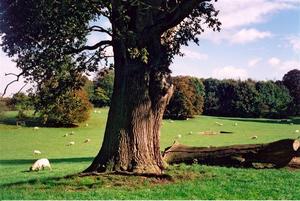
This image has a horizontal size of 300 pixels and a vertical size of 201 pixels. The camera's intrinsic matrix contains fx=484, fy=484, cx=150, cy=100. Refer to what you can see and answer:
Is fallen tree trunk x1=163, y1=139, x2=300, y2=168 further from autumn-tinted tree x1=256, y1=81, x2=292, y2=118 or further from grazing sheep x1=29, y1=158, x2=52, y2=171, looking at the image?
autumn-tinted tree x1=256, y1=81, x2=292, y2=118

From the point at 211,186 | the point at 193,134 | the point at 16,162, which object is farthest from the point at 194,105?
the point at 211,186

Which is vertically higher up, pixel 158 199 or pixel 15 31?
pixel 15 31

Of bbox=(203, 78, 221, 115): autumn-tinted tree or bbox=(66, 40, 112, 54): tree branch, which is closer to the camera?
bbox=(66, 40, 112, 54): tree branch

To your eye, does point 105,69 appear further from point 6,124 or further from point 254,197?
point 6,124

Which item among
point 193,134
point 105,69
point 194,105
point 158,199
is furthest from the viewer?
point 194,105

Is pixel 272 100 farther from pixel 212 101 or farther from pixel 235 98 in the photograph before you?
Result: pixel 212 101

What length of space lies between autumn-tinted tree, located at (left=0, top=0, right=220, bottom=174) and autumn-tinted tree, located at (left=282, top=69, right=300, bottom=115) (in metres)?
60.9

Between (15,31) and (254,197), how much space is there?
7851 millimetres

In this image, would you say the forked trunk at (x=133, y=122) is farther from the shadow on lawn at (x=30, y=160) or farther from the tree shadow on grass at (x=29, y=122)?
the tree shadow on grass at (x=29, y=122)

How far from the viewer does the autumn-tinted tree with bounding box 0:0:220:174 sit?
13.0 metres

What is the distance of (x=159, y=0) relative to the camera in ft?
44.9

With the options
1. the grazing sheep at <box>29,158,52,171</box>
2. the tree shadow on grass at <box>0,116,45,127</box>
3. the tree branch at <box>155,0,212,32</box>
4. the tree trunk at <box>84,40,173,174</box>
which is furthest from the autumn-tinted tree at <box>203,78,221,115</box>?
the tree branch at <box>155,0,212,32</box>

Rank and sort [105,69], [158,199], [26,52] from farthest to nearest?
[105,69] < [26,52] < [158,199]

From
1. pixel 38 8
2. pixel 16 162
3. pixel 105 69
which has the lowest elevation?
pixel 16 162
